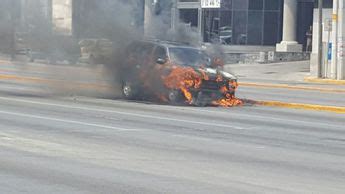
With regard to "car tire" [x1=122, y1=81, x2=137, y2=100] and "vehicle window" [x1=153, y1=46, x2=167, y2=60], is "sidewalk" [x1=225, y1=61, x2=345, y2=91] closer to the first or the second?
"vehicle window" [x1=153, y1=46, x2=167, y2=60]

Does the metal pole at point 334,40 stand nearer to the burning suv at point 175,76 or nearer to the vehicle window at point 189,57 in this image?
the burning suv at point 175,76

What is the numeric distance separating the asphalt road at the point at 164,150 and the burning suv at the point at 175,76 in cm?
114

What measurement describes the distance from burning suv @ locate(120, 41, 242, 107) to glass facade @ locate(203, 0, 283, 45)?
34719 mm

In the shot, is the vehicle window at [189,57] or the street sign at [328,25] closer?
the vehicle window at [189,57]

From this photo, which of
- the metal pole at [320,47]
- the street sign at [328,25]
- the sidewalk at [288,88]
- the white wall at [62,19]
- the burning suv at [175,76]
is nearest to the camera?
the burning suv at [175,76]

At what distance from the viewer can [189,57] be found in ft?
81.9

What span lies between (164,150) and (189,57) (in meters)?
10.8

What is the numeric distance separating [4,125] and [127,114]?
13.4 feet

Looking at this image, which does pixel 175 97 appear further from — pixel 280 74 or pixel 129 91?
pixel 280 74

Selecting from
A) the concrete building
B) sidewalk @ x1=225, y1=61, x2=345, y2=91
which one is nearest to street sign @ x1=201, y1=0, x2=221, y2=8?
sidewalk @ x1=225, y1=61, x2=345, y2=91

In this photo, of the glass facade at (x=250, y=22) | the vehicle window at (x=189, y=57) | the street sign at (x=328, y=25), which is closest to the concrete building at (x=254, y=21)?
the glass facade at (x=250, y=22)

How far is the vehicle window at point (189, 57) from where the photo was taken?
2473cm

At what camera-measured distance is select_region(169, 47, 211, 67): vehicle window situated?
24734 millimetres

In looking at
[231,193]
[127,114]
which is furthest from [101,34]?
[231,193]
